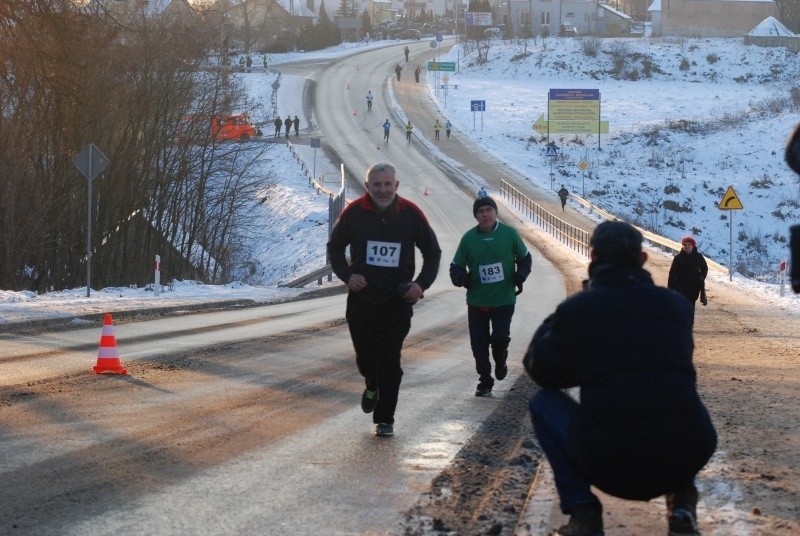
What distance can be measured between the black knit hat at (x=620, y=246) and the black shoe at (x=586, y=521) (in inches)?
42.2

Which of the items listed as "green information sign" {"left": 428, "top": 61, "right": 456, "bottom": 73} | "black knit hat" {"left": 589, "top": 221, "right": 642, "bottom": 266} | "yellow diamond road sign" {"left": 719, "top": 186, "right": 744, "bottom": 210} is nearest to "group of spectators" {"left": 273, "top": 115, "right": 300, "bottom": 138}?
"green information sign" {"left": 428, "top": 61, "right": 456, "bottom": 73}

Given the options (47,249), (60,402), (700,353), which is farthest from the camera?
(47,249)

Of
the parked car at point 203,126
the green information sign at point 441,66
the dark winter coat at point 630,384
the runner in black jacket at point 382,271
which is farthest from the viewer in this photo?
the green information sign at point 441,66

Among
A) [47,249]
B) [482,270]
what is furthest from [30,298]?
[482,270]

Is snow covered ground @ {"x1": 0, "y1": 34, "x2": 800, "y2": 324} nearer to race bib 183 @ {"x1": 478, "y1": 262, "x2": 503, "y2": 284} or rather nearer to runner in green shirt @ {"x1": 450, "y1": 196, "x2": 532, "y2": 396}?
runner in green shirt @ {"x1": 450, "y1": 196, "x2": 532, "y2": 396}

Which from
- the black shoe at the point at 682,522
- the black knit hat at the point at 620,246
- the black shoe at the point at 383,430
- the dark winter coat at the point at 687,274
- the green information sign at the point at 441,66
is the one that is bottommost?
the dark winter coat at the point at 687,274

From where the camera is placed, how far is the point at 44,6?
21984 mm

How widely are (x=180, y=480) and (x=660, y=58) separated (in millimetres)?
114463

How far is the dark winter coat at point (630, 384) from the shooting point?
498cm

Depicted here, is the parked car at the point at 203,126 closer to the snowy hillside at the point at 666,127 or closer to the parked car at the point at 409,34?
the snowy hillside at the point at 666,127

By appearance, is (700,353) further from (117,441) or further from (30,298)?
(30,298)

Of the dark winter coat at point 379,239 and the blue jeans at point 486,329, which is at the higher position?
the dark winter coat at point 379,239

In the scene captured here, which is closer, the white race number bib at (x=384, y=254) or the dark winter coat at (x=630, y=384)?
the dark winter coat at (x=630, y=384)

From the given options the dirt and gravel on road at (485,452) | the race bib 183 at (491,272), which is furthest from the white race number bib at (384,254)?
the race bib 183 at (491,272)
